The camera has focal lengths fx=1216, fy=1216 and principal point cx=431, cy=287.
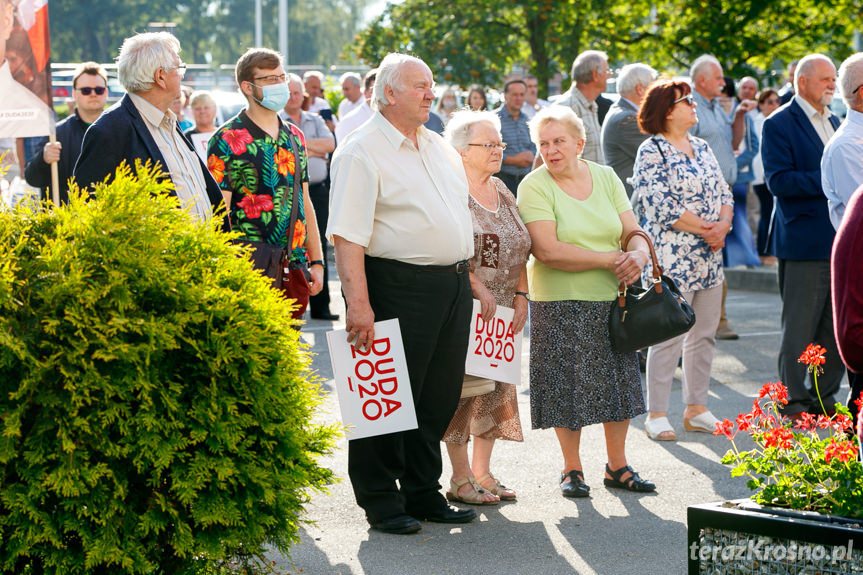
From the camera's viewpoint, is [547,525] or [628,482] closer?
[547,525]

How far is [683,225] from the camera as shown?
7.28 metres

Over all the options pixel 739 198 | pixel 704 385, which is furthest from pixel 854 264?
pixel 739 198

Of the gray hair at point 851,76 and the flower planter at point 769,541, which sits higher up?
the gray hair at point 851,76

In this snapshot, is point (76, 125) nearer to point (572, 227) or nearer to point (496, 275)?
point (496, 275)

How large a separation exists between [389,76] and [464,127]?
2.39ft

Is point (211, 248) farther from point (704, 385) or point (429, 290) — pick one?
point (704, 385)

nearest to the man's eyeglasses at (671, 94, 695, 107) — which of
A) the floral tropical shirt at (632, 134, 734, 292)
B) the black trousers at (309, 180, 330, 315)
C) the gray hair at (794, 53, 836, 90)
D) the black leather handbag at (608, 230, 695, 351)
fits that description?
the floral tropical shirt at (632, 134, 734, 292)

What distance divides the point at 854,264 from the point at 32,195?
2.48 meters

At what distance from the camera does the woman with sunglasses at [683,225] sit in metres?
7.17

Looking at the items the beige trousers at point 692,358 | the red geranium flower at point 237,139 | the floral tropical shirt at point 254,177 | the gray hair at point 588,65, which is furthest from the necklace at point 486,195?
the gray hair at point 588,65

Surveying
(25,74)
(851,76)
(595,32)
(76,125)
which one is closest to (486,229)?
(851,76)

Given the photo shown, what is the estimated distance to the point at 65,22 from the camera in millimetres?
84750

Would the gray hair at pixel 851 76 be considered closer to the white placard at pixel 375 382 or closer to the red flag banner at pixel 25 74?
the white placard at pixel 375 382

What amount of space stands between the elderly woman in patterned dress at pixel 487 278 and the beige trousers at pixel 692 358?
1560 mm
